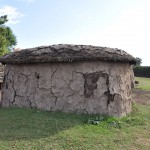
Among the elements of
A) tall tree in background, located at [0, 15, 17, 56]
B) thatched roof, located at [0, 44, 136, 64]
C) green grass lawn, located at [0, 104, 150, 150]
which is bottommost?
green grass lawn, located at [0, 104, 150, 150]

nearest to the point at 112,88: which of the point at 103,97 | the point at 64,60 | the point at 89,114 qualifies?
the point at 103,97

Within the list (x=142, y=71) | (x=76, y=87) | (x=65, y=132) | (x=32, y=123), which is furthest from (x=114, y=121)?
(x=142, y=71)

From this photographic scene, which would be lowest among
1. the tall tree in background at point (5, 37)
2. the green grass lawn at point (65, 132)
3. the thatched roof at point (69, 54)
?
the green grass lawn at point (65, 132)

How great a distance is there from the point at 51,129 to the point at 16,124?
39.1 inches

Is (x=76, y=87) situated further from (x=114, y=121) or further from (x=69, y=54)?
(x=114, y=121)

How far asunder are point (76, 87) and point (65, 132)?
198 centimetres

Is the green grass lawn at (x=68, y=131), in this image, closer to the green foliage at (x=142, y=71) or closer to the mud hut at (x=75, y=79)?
the mud hut at (x=75, y=79)

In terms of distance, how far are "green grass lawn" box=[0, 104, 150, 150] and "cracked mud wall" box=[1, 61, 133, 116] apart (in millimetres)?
374

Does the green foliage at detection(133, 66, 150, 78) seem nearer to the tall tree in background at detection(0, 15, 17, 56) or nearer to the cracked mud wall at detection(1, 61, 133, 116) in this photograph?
the tall tree in background at detection(0, 15, 17, 56)

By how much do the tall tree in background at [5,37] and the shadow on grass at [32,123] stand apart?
22.6 m

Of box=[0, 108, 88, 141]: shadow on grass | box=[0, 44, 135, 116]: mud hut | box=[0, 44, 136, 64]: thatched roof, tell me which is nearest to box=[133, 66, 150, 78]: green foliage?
box=[0, 44, 136, 64]: thatched roof

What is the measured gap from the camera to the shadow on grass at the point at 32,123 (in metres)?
7.07

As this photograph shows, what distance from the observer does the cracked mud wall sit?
354 inches

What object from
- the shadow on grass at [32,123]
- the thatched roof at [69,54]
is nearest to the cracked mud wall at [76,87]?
the thatched roof at [69,54]
